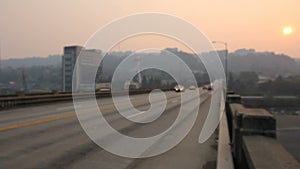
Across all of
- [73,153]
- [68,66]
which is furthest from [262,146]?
[68,66]

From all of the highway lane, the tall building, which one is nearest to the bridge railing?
the highway lane

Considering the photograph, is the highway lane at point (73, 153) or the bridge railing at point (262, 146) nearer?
the bridge railing at point (262, 146)

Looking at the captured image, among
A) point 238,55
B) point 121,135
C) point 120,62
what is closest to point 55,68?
point 120,62

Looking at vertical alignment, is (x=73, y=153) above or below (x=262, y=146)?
below

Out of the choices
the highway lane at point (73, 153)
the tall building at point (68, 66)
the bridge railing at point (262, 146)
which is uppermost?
the tall building at point (68, 66)

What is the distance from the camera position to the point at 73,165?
20.4 ft

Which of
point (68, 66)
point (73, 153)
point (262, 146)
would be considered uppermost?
point (68, 66)

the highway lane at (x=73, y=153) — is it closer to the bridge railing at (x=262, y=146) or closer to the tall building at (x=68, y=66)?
the bridge railing at (x=262, y=146)

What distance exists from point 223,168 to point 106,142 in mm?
4711

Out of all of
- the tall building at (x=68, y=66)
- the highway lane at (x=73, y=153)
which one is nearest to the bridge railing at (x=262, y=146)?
the highway lane at (x=73, y=153)

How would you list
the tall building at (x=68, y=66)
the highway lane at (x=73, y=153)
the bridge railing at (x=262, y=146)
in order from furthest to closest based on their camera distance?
the tall building at (x=68, y=66)
the highway lane at (x=73, y=153)
the bridge railing at (x=262, y=146)

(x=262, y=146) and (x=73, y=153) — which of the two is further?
(x=73, y=153)

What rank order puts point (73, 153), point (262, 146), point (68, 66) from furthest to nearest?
point (68, 66) → point (73, 153) → point (262, 146)

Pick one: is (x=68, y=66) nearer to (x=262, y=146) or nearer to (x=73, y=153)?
(x=73, y=153)
